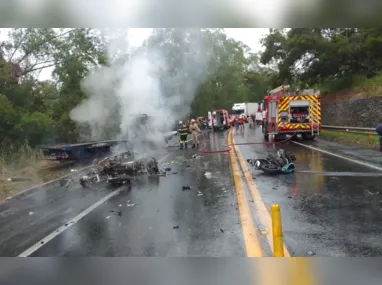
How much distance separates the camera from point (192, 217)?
6680 millimetres

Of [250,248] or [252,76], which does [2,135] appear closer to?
[250,248]

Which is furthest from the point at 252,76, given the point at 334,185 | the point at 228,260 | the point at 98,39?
the point at 228,260

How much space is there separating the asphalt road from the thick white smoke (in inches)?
270

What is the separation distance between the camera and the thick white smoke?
17219 mm

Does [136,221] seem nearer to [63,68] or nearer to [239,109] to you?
[63,68]

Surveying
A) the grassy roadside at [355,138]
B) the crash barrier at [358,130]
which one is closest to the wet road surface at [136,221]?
the grassy roadside at [355,138]

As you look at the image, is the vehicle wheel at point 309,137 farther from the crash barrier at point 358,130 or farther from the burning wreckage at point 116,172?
the burning wreckage at point 116,172

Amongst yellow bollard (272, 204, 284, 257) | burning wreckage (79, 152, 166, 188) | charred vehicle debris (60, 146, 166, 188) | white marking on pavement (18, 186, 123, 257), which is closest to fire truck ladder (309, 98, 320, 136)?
charred vehicle debris (60, 146, 166, 188)

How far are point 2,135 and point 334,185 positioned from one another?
44.4ft

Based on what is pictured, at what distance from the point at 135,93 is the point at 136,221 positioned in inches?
464

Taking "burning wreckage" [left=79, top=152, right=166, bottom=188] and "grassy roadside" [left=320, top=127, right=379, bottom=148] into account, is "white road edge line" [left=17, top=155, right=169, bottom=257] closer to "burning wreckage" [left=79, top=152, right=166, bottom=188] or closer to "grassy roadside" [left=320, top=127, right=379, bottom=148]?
"burning wreckage" [left=79, top=152, right=166, bottom=188]

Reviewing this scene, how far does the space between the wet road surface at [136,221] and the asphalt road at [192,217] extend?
0.04 ft

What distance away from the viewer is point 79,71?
19.4 m

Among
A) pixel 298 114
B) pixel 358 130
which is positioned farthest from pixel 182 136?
pixel 358 130
